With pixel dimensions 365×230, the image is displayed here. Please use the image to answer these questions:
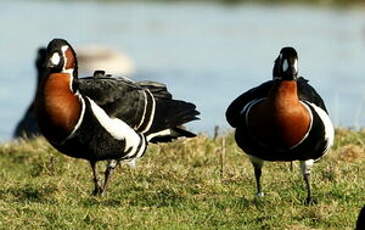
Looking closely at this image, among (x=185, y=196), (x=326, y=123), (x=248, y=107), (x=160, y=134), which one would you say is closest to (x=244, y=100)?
(x=248, y=107)

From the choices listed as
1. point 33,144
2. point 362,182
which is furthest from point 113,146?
point 33,144

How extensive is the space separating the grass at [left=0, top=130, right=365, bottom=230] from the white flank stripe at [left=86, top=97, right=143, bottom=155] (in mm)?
396

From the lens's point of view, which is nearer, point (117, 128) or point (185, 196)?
point (185, 196)

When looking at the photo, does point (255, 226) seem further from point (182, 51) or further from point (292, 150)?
point (182, 51)

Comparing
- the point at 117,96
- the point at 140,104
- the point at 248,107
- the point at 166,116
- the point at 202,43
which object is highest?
the point at 248,107

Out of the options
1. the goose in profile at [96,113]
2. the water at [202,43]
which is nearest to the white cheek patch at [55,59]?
the goose in profile at [96,113]

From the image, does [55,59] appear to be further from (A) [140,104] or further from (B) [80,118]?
(A) [140,104]

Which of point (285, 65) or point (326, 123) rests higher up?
point (285, 65)

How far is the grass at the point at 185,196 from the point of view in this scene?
24.2 ft

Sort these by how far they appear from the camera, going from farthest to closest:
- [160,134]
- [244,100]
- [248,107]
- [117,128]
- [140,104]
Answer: [160,134] → [140,104] → [117,128] → [244,100] → [248,107]

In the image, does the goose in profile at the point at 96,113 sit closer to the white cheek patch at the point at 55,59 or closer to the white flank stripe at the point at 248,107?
the white cheek patch at the point at 55,59

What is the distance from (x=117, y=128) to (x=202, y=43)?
35.7 m

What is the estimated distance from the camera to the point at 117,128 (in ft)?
28.2

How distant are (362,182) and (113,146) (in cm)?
223
